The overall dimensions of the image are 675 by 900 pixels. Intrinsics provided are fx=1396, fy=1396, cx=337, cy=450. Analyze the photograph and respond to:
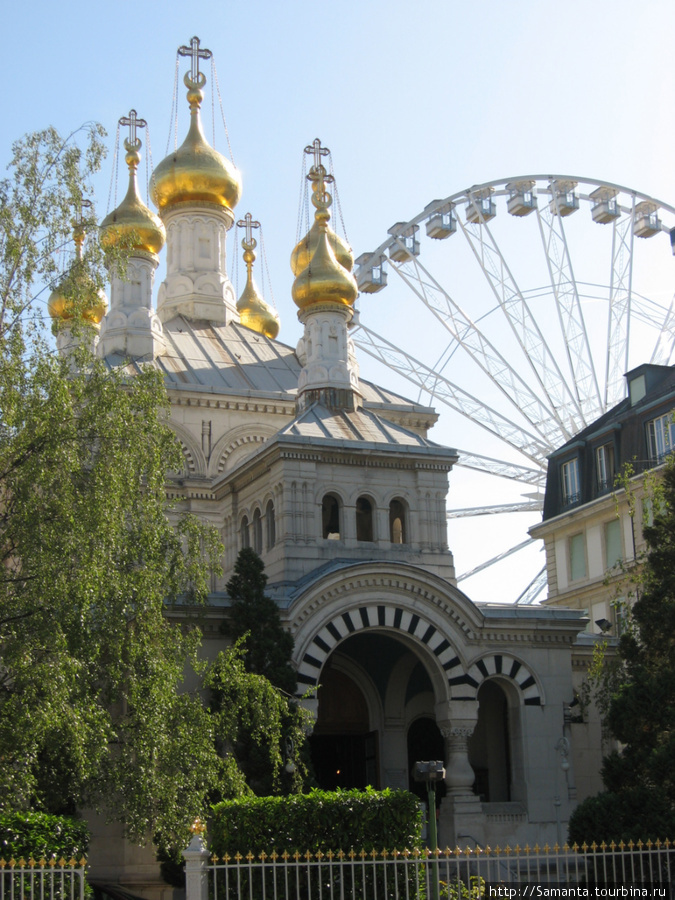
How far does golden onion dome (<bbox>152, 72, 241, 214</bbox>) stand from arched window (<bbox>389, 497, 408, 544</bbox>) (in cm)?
1938

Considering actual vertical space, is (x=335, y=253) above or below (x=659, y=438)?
above

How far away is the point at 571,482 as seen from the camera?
47.1 m

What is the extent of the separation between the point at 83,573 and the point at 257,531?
14.4m

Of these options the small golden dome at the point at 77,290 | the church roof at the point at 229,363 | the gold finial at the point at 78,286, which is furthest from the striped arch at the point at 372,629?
the church roof at the point at 229,363

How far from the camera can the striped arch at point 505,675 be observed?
105 feet

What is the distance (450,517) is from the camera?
58.0 meters

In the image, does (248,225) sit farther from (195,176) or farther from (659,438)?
(659,438)

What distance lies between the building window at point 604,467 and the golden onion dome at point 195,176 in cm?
1631

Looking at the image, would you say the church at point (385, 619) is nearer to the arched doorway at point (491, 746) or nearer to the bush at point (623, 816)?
the arched doorway at point (491, 746)

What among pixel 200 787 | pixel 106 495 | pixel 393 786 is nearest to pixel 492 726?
pixel 393 786

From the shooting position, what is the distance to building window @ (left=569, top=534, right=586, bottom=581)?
4616cm

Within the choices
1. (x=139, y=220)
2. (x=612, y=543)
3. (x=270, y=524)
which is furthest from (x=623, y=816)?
(x=139, y=220)

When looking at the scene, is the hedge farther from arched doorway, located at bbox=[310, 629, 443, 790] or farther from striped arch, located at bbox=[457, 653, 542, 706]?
arched doorway, located at bbox=[310, 629, 443, 790]

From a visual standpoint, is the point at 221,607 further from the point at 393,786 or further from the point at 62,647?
the point at 62,647
